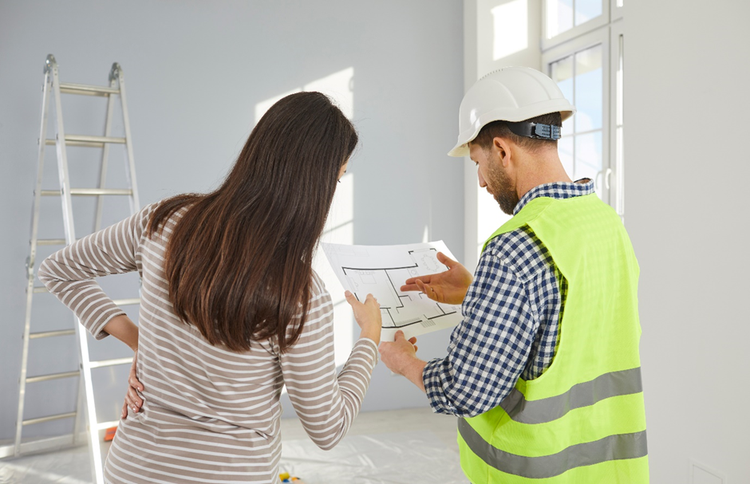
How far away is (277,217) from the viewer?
886mm

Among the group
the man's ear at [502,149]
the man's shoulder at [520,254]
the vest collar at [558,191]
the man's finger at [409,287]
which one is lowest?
the man's finger at [409,287]

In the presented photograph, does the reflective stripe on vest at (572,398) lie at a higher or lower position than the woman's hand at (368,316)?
lower

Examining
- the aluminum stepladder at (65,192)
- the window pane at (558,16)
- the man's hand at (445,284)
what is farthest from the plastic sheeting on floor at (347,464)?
the window pane at (558,16)

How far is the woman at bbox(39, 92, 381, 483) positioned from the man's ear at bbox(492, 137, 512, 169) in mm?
373

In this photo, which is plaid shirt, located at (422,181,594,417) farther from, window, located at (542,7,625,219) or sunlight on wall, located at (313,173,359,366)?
sunlight on wall, located at (313,173,359,366)

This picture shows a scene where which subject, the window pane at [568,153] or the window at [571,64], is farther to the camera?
the window pane at [568,153]

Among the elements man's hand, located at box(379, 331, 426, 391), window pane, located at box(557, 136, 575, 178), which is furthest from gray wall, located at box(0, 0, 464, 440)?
man's hand, located at box(379, 331, 426, 391)

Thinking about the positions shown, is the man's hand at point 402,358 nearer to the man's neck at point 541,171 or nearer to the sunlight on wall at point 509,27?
the man's neck at point 541,171

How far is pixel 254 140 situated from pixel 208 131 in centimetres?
265

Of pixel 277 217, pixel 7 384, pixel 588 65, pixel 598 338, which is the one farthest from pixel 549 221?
pixel 7 384

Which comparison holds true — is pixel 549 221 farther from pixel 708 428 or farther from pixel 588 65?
pixel 588 65

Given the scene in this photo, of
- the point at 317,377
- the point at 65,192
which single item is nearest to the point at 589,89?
the point at 65,192

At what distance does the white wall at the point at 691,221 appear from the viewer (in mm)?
1826

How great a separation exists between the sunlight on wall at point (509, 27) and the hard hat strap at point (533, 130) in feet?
9.04
